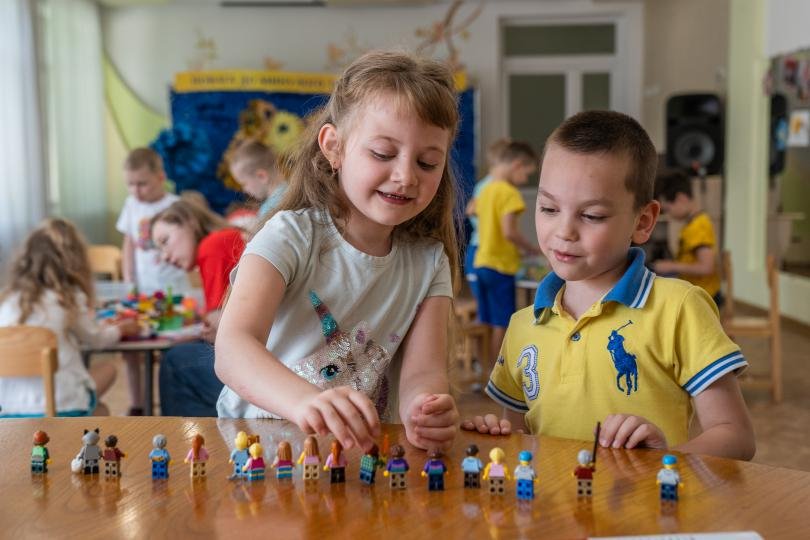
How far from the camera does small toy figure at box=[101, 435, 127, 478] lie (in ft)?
3.87

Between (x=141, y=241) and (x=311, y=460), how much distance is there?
407 cm

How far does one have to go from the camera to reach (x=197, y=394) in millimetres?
3215

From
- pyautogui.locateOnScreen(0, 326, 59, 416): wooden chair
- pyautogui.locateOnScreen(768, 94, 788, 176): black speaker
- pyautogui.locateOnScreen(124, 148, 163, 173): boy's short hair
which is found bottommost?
pyautogui.locateOnScreen(0, 326, 59, 416): wooden chair

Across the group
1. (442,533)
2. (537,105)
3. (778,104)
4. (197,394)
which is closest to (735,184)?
(778,104)

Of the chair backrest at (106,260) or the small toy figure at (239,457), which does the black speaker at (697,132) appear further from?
the small toy figure at (239,457)

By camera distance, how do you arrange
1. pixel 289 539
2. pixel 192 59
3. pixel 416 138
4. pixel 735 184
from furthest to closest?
1. pixel 192 59
2. pixel 735 184
3. pixel 416 138
4. pixel 289 539

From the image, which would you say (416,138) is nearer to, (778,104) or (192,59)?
(778,104)

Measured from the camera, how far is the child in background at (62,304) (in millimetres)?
3494

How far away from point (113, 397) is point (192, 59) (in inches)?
201

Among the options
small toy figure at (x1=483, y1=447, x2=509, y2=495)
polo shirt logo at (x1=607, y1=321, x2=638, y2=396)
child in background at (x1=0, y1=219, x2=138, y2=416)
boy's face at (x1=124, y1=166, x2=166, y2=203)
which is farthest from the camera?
boy's face at (x1=124, y1=166, x2=166, y2=203)

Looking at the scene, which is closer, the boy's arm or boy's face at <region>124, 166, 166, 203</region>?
the boy's arm

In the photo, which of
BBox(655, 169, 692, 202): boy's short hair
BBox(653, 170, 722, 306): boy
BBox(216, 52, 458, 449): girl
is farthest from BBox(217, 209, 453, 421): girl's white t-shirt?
BBox(655, 169, 692, 202): boy's short hair

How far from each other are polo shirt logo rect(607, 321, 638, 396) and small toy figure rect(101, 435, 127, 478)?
0.76 meters

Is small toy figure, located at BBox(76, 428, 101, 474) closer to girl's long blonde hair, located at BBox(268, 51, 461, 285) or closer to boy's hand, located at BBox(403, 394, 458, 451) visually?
boy's hand, located at BBox(403, 394, 458, 451)
